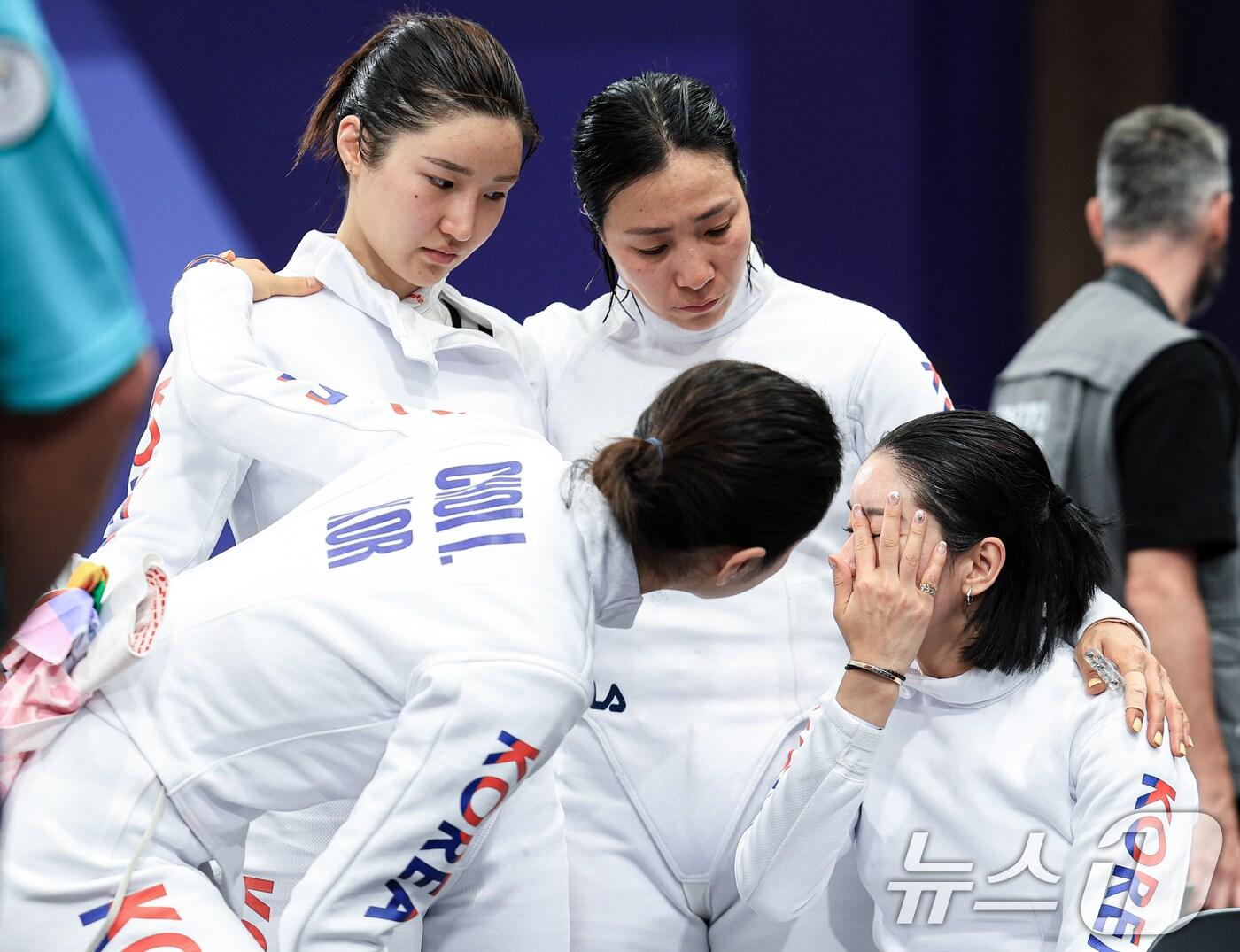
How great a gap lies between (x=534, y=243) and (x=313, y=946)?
6.48ft

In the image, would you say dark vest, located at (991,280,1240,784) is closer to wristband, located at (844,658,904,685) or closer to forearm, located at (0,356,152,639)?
wristband, located at (844,658,904,685)

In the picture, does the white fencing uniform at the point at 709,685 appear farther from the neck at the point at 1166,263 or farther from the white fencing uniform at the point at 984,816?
the neck at the point at 1166,263

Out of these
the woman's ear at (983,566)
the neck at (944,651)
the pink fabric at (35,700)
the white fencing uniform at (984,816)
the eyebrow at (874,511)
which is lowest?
the white fencing uniform at (984,816)

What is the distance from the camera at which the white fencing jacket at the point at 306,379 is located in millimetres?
1690

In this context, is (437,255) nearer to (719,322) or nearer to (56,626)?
(719,322)

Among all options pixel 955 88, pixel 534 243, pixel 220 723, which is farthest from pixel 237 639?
pixel 955 88

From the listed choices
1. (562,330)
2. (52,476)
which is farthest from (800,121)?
(52,476)

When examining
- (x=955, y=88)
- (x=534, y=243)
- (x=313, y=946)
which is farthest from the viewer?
(x=955, y=88)

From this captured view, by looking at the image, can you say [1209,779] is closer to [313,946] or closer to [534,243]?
[534,243]

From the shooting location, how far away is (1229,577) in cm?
269

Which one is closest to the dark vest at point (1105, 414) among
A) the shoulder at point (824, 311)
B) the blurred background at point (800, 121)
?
the blurred background at point (800, 121)

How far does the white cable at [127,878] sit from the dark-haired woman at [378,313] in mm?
320

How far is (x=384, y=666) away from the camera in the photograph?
1338mm

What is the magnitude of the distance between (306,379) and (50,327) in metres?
0.99
